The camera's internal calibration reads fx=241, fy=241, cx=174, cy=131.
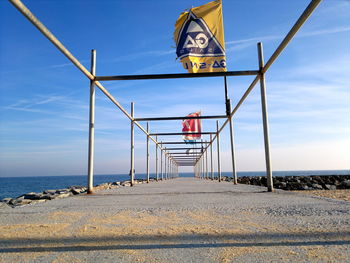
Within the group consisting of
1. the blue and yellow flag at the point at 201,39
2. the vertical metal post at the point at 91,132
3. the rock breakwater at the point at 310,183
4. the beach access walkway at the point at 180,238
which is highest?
the blue and yellow flag at the point at 201,39

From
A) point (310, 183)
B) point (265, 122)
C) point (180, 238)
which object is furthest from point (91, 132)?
point (310, 183)

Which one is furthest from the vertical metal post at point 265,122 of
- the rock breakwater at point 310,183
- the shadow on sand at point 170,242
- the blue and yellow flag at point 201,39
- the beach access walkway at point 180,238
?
the rock breakwater at point 310,183

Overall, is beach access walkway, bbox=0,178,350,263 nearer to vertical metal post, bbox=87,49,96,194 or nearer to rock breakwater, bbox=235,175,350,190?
vertical metal post, bbox=87,49,96,194

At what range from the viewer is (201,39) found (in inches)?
281

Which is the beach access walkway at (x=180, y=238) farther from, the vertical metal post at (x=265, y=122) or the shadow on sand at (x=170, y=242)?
the vertical metal post at (x=265, y=122)

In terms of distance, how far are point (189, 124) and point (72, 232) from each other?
14.3m

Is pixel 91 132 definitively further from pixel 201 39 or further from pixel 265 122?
pixel 201 39

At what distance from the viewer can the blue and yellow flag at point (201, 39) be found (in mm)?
6910

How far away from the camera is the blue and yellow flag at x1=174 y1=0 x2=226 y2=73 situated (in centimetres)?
691

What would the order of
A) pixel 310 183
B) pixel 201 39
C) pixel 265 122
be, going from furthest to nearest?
1. pixel 310 183
2. pixel 201 39
3. pixel 265 122

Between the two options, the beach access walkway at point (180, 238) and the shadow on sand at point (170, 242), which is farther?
the shadow on sand at point (170, 242)

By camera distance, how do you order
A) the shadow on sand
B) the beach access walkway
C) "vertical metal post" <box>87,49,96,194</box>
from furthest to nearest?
"vertical metal post" <box>87,49,96,194</box>
the shadow on sand
the beach access walkway

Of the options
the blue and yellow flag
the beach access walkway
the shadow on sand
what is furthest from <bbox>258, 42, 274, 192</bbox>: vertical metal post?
the shadow on sand

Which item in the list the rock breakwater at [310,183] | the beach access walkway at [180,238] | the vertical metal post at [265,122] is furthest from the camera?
the rock breakwater at [310,183]
